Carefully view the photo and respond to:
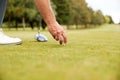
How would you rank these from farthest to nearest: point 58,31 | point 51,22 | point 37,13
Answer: point 37,13
point 51,22
point 58,31

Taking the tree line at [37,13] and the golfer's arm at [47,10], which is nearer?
the golfer's arm at [47,10]

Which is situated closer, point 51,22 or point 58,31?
point 58,31

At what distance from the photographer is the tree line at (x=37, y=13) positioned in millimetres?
40969

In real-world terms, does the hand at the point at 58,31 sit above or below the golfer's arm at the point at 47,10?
below

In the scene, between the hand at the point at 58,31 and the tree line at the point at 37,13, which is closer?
the hand at the point at 58,31

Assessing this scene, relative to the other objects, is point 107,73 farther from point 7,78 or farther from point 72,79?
point 7,78

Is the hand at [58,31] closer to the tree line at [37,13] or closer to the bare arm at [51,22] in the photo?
the bare arm at [51,22]

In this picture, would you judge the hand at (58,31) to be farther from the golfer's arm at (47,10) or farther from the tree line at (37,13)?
the tree line at (37,13)

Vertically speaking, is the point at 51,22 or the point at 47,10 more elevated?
the point at 47,10

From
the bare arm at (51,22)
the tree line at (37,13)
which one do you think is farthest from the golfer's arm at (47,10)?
the tree line at (37,13)

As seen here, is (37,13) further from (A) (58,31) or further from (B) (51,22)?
(A) (58,31)

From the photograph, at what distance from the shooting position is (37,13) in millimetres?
40969

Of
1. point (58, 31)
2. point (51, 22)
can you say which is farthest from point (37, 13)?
point (58, 31)

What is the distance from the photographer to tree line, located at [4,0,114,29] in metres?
41.0
